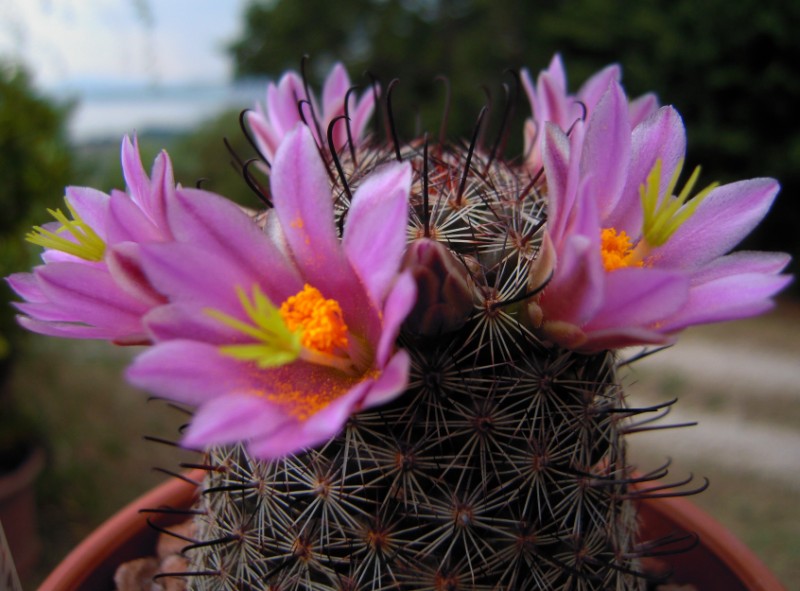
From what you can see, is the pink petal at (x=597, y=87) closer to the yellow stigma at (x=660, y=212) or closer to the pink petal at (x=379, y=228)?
the yellow stigma at (x=660, y=212)

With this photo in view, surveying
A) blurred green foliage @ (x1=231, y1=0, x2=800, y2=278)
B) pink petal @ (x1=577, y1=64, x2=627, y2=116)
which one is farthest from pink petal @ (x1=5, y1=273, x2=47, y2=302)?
blurred green foliage @ (x1=231, y1=0, x2=800, y2=278)

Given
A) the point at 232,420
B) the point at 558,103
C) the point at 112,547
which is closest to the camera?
the point at 232,420

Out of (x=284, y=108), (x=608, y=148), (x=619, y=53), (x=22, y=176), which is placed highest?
(x=619, y=53)

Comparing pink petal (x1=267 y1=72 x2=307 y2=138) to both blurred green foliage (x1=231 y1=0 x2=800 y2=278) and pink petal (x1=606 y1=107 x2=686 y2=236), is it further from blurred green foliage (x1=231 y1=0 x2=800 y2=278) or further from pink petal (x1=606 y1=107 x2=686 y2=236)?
blurred green foliage (x1=231 y1=0 x2=800 y2=278)

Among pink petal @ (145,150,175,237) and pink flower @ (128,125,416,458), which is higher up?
pink petal @ (145,150,175,237)

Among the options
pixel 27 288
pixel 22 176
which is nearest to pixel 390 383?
pixel 27 288

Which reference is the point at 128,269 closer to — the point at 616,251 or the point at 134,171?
the point at 134,171

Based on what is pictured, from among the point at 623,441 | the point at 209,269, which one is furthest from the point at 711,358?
the point at 209,269
